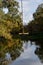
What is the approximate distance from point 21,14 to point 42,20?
7334mm

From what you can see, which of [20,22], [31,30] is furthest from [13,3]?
[31,30]

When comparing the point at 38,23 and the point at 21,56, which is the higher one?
the point at 21,56

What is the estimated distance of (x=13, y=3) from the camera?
33.8 metres

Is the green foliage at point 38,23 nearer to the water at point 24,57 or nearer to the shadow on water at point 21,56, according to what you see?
the shadow on water at point 21,56

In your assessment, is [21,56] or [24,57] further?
[21,56]

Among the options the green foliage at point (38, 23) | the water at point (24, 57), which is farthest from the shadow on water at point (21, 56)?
the green foliage at point (38, 23)

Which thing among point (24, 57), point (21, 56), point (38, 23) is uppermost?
point (24, 57)

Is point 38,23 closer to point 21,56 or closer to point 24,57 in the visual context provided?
point 21,56

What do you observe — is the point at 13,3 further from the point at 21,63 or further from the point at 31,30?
the point at 21,63

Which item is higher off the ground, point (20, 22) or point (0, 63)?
point (0, 63)

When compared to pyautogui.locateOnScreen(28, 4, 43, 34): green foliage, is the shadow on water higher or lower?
higher

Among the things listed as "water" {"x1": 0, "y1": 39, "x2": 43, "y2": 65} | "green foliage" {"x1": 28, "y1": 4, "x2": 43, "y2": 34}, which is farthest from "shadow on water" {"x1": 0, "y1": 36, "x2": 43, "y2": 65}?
"green foliage" {"x1": 28, "y1": 4, "x2": 43, "y2": 34}

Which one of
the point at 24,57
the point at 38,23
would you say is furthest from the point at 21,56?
the point at 38,23

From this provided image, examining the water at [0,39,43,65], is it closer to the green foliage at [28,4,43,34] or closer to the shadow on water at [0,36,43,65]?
the shadow on water at [0,36,43,65]
